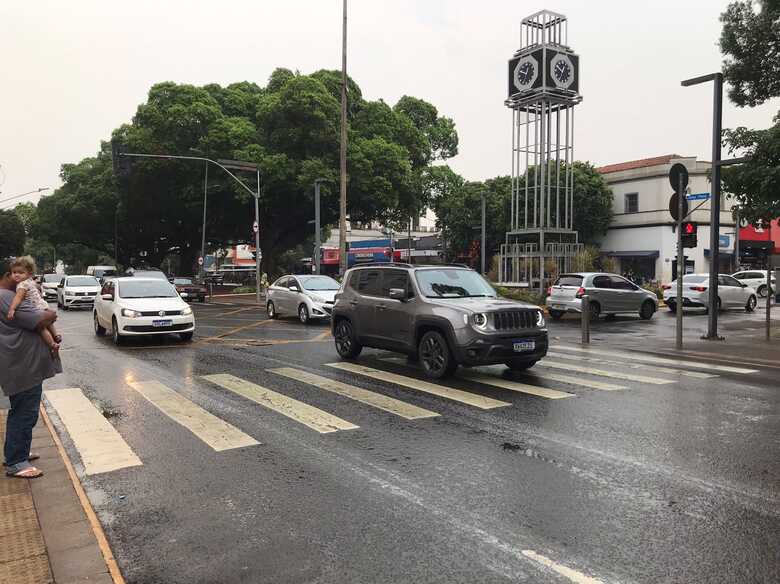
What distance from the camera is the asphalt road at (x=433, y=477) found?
12.1 feet

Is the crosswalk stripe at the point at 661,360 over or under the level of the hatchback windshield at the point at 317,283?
under

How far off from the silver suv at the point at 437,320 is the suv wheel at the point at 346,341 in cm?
2

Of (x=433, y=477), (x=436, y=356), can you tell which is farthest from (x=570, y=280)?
(x=433, y=477)

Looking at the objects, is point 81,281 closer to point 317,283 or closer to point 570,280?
point 317,283

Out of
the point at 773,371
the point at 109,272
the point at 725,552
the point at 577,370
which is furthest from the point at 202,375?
the point at 109,272

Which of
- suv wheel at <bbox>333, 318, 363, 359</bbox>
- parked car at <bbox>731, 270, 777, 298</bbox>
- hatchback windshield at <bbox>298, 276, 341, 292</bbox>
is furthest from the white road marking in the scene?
parked car at <bbox>731, 270, 777, 298</bbox>

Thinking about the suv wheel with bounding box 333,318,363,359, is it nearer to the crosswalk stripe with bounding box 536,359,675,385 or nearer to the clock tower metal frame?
the crosswalk stripe with bounding box 536,359,675,385

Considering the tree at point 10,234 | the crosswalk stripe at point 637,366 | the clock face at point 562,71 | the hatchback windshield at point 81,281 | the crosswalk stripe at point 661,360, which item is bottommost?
the crosswalk stripe at point 661,360

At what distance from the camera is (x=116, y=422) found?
281 inches

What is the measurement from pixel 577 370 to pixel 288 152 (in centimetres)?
3144

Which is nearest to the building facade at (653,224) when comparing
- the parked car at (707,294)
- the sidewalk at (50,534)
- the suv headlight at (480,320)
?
the parked car at (707,294)

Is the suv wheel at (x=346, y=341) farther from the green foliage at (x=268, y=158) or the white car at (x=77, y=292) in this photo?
the green foliage at (x=268, y=158)

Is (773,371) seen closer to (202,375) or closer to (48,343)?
(202,375)

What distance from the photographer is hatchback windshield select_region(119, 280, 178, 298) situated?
49.9ft
